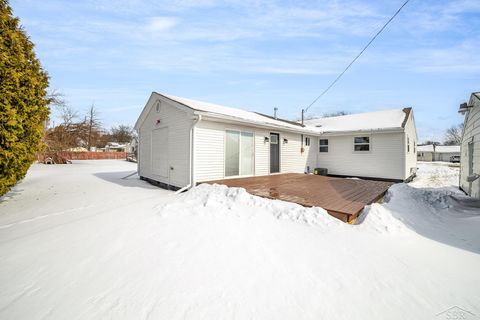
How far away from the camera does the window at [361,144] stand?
11938 millimetres

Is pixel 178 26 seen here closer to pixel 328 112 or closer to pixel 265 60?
pixel 265 60

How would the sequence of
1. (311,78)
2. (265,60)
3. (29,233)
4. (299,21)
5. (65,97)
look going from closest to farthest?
(29,233) → (299,21) → (265,60) → (311,78) → (65,97)

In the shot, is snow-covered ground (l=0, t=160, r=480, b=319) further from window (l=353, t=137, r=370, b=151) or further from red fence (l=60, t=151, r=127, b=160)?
red fence (l=60, t=151, r=127, b=160)

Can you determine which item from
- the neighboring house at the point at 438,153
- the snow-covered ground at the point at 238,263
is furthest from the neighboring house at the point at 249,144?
the neighboring house at the point at 438,153

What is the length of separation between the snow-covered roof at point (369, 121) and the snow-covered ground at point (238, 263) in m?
7.38

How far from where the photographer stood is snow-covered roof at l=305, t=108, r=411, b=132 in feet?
37.8

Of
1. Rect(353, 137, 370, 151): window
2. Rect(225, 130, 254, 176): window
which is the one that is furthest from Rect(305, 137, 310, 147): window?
Rect(225, 130, 254, 176): window

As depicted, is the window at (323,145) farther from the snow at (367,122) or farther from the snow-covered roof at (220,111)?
the snow-covered roof at (220,111)

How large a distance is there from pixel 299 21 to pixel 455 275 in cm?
814

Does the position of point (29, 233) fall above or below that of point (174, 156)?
below

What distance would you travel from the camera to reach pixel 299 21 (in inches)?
305

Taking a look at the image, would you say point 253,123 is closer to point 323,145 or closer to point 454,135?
point 323,145

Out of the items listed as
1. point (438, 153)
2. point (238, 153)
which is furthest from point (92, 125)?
point (438, 153)

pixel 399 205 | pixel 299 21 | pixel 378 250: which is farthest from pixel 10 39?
pixel 399 205
